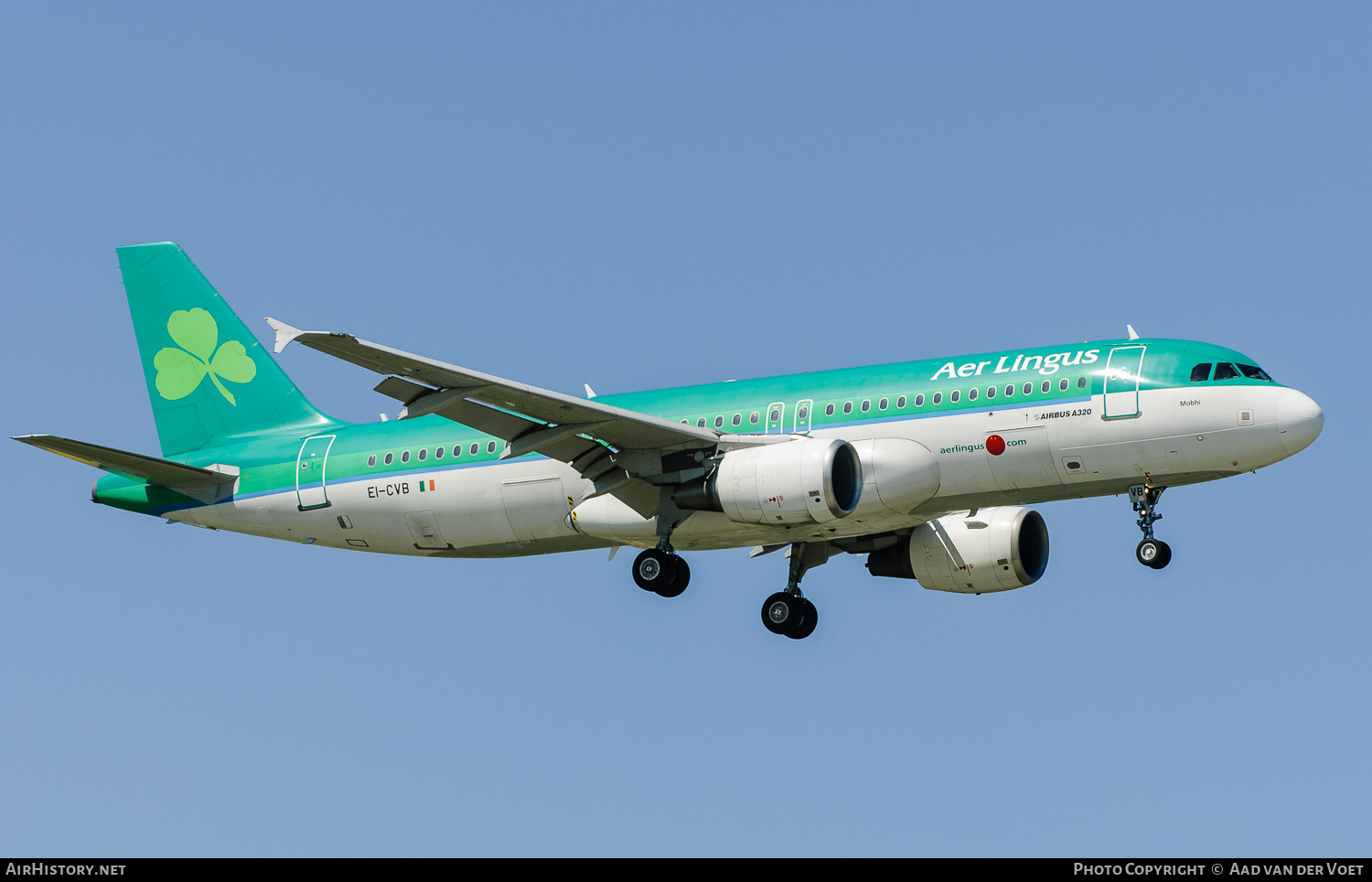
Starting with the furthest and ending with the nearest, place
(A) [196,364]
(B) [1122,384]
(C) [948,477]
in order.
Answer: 1. (A) [196,364]
2. (C) [948,477]
3. (B) [1122,384]

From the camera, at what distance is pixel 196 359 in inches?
1770

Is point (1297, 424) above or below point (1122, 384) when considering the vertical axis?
below

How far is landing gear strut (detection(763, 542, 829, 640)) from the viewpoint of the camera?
41219 mm

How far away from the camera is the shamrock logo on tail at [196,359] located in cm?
4459

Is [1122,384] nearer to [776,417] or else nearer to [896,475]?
[896,475]

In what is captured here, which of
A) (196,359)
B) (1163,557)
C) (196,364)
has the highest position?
(196,359)

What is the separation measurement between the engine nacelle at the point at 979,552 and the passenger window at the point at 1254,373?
6.90 m

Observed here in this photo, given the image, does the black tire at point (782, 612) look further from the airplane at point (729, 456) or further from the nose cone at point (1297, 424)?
the nose cone at point (1297, 424)

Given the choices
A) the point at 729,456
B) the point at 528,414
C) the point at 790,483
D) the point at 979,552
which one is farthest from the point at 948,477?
the point at 528,414

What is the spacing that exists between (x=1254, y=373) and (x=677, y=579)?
1233 cm

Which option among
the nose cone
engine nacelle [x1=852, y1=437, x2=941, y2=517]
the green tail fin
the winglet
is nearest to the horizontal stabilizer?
the green tail fin

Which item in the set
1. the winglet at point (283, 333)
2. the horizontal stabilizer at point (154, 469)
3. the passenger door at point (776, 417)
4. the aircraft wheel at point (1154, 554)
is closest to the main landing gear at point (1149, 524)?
the aircraft wheel at point (1154, 554)

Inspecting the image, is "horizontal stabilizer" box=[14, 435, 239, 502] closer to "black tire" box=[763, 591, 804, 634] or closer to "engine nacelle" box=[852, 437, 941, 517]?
"black tire" box=[763, 591, 804, 634]

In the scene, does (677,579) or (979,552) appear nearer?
(677,579)
